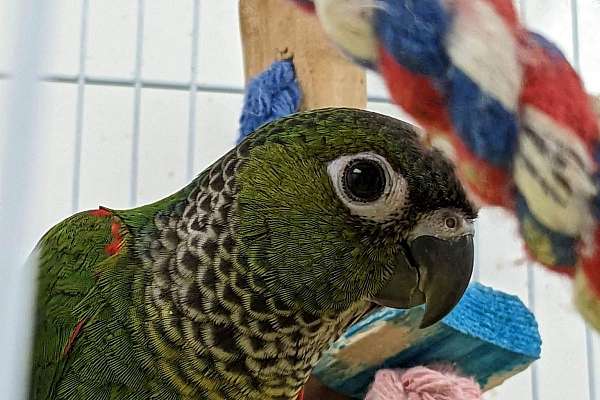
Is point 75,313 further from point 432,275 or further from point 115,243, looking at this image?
point 432,275

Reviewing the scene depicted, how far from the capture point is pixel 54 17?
23 cm

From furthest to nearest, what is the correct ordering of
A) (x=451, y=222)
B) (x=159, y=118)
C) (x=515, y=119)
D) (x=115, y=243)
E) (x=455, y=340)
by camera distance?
(x=159, y=118), (x=455, y=340), (x=115, y=243), (x=451, y=222), (x=515, y=119)

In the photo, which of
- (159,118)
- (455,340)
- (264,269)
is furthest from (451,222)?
(159,118)

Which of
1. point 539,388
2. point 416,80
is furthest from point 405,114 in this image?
point 539,388

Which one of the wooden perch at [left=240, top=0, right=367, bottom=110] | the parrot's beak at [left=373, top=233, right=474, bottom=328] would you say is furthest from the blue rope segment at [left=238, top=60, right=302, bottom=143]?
the parrot's beak at [left=373, top=233, right=474, bottom=328]

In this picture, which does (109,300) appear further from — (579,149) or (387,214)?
(579,149)

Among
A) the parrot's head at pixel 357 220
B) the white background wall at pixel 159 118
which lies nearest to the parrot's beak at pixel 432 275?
the parrot's head at pixel 357 220

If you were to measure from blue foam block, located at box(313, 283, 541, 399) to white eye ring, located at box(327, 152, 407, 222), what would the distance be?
0.71 ft

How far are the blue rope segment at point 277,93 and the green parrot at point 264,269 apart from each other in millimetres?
234

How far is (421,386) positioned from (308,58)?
0.45 meters

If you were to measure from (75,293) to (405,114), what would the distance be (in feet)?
1.47

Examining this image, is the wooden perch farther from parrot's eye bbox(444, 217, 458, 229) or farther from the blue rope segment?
parrot's eye bbox(444, 217, 458, 229)

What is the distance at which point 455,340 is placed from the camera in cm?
90

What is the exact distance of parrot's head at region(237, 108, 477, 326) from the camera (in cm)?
67
